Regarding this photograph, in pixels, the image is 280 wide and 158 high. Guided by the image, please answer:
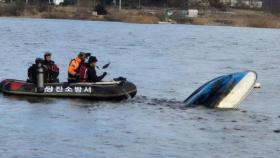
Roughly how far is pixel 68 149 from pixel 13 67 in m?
22.9

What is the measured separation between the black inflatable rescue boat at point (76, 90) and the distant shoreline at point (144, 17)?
93609mm

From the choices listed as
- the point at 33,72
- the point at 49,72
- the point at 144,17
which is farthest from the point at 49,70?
the point at 144,17

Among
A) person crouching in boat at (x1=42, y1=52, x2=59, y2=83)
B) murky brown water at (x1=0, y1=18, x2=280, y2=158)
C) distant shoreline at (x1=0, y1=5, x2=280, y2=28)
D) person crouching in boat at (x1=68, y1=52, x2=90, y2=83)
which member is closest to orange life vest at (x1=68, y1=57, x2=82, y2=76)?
person crouching in boat at (x1=68, y1=52, x2=90, y2=83)

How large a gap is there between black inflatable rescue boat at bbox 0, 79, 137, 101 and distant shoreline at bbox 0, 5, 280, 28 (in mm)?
93609

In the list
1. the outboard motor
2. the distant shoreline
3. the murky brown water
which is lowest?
the distant shoreline

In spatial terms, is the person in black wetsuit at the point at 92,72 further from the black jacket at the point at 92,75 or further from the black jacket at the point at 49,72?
the black jacket at the point at 49,72

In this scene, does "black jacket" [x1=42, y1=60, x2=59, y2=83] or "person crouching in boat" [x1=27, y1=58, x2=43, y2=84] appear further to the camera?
"black jacket" [x1=42, y1=60, x2=59, y2=83]

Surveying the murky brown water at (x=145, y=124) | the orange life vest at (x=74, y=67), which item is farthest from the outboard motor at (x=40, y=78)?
the orange life vest at (x=74, y=67)

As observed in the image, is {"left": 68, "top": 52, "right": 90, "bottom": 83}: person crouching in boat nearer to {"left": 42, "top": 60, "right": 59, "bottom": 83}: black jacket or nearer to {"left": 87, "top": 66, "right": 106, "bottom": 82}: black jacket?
{"left": 87, "top": 66, "right": 106, "bottom": 82}: black jacket

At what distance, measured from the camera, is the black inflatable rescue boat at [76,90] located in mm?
25938

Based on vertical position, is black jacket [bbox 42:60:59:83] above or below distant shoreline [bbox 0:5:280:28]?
above

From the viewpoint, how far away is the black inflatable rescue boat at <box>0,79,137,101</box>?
25938 mm

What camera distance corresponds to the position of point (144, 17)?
126 metres

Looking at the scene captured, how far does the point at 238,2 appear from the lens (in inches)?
6550
